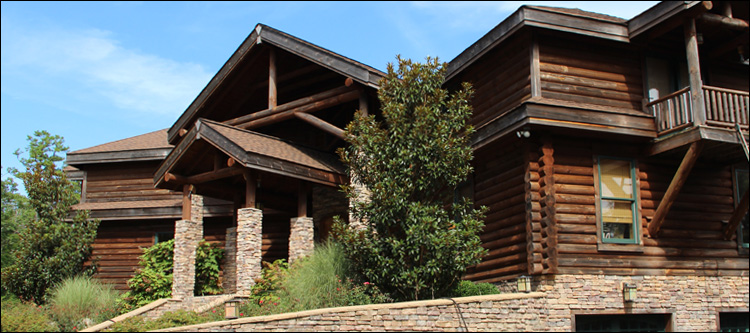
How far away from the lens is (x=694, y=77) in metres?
14.3

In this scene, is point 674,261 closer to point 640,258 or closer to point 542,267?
point 640,258

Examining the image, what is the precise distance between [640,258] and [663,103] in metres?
3.32

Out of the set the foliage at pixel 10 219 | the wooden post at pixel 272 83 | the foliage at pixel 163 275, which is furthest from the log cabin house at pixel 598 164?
the foliage at pixel 10 219

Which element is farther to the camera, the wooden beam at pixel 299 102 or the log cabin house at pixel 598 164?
the wooden beam at pixel 299 102

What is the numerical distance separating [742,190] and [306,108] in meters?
11.2

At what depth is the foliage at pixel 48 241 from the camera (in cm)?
2097

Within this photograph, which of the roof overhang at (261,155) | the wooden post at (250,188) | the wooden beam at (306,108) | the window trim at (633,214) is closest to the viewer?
the window trim at (633,214)

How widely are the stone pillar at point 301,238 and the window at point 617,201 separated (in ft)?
24.3

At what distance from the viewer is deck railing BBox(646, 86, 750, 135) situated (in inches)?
566

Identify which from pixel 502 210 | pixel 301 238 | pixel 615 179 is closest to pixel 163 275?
pixel 301 238

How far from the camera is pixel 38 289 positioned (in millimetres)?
20938

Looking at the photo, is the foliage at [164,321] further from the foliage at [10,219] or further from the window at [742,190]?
the foliage at [10,219]

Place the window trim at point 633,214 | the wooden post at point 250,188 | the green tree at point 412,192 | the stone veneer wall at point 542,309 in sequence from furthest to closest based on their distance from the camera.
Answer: the wooden post at point 250,188
the window trim at point 633,214
the green tree at point 412,192
the stone veneer wall at point 542,309

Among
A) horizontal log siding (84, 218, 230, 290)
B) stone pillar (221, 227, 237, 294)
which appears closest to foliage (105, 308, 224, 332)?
stone pillar (221, 227, 237, 294)
